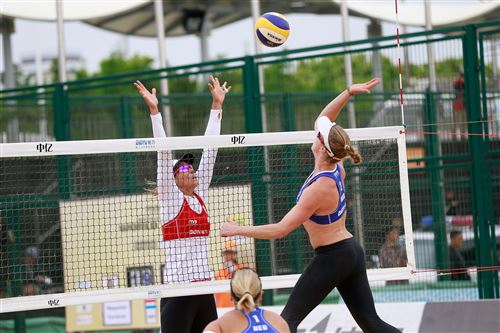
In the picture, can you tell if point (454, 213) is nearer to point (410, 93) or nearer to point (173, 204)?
point (410, 93)

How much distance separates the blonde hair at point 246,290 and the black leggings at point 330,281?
4.36 ft

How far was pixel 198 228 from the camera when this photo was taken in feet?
26.7

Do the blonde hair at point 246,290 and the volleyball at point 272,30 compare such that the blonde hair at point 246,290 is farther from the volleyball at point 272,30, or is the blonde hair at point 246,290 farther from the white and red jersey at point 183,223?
the volleyball at point 272,30

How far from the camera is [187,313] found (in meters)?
8.02

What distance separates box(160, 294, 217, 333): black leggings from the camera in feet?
25.9

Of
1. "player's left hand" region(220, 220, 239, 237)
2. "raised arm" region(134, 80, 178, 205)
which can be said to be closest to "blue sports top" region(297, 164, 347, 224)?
"player's left hand" region(220, 220, 239, 237)

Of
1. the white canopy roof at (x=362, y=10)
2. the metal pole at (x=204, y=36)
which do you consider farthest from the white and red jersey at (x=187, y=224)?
the metal pole at (x=204, y=36)

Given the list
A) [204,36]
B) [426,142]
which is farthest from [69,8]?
[426,142]

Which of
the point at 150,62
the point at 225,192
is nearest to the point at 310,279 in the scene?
the point at 225,192

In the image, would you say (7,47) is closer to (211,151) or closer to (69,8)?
(69,8)

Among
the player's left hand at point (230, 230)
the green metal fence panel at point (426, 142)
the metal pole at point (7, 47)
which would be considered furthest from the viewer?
the metal pole at point (7, 47)

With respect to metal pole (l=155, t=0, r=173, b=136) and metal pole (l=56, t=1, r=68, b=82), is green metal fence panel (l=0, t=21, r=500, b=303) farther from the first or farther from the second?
metal pole (l=56, t=1, r=68, b=82)

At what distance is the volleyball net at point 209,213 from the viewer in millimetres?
8344

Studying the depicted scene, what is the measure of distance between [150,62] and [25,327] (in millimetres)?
47191
